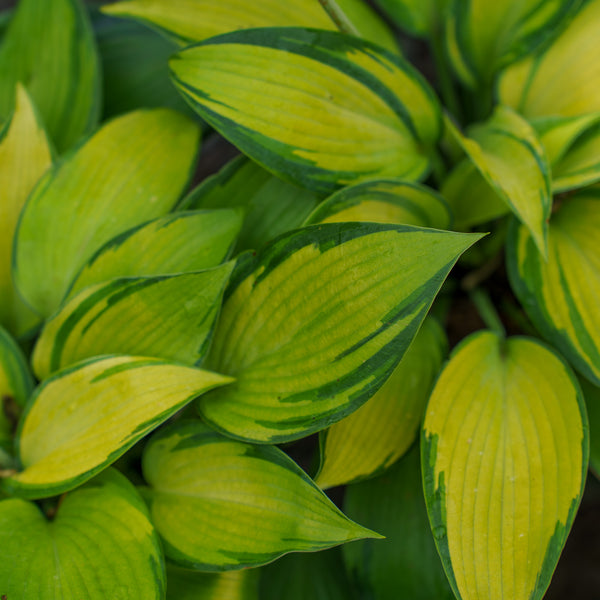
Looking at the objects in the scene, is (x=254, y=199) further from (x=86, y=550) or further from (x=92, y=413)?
(x=86, y=550)

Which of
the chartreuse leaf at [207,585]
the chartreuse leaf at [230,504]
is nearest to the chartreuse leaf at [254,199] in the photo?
the chartreuse leaf at [230,504]

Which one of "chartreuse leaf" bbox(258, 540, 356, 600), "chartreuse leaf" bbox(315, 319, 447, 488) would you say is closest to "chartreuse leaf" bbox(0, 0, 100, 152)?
"chartreuse leaf" bbox(315, 319, 447, 488)

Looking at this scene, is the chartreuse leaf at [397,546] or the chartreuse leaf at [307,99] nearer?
the chartreuse leaf at [307,99]

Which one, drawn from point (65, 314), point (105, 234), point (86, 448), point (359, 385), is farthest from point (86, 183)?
point (359, 385)

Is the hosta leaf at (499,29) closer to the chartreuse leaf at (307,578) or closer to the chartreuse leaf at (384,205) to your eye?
the chartreuse leaf at (384,205)

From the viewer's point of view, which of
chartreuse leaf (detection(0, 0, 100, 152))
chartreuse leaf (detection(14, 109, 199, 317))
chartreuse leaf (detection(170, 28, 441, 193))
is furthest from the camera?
chartreuse leaf (detection(0, 0, 100, 152))

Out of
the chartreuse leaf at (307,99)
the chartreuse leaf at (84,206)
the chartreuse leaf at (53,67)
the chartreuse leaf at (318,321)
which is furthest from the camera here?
the chartreuse leaf at (53,67)

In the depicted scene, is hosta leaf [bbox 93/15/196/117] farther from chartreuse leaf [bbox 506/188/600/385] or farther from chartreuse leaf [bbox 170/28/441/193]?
chartreuse leaf [bbox 506/188/600/385]
